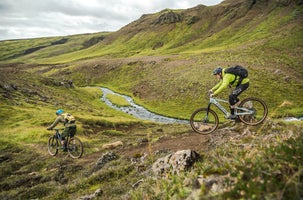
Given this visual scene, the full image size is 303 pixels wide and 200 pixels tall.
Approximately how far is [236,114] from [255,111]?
1.06m

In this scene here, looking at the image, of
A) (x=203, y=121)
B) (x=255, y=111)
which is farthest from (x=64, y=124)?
(x=255, y=111)

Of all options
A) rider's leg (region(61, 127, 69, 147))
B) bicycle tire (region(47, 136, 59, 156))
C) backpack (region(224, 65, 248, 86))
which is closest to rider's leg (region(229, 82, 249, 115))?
backpack (region(224, 65, 248, 86))

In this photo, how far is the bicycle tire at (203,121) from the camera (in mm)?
15258

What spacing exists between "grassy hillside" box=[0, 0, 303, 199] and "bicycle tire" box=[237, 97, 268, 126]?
1.90 ft

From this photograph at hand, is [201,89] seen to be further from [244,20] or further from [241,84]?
[244,20]

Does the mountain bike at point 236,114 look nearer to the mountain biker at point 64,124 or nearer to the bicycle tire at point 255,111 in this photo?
the bicycle tire at point 255,111

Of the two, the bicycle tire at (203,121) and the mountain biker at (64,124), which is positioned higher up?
the bicycle tire at (203,121)

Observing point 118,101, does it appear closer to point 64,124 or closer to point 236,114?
point 64,124

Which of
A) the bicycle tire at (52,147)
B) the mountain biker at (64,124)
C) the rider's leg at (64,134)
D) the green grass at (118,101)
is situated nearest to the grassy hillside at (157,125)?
the bicycle tire at (52,147)

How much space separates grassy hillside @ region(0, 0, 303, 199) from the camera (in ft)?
19.4

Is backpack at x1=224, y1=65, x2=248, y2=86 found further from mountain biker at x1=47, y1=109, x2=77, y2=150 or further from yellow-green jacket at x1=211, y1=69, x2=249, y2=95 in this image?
mountain biker at x1=47, y1=109, x2=77, y2=150

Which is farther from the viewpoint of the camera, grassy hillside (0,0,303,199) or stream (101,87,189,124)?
stream (101,87,189,124)

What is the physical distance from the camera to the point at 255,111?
1459 centimetres

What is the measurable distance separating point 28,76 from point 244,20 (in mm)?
146348
